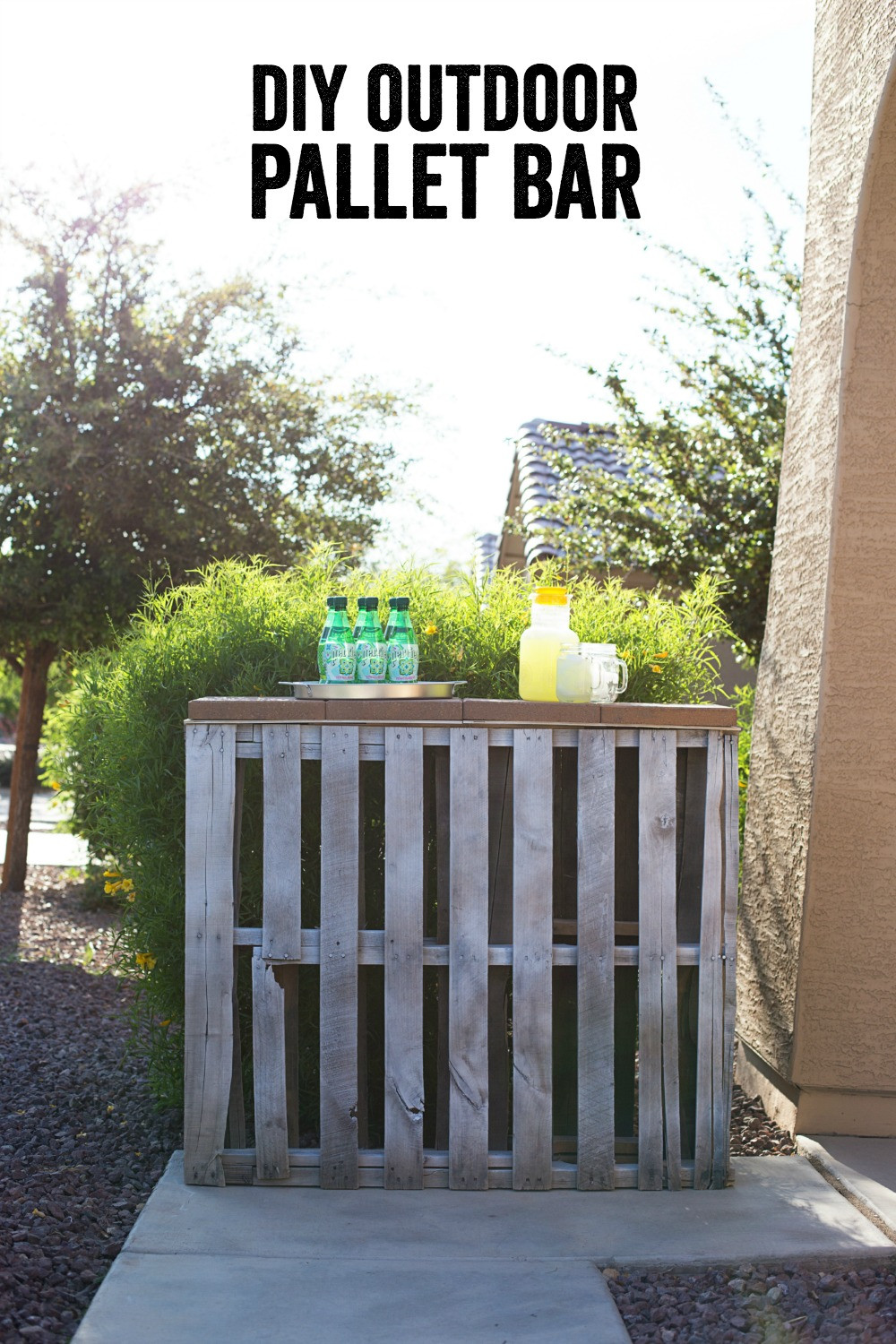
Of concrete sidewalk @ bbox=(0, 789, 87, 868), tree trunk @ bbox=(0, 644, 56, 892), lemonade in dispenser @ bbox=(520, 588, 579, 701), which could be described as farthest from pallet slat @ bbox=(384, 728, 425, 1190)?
tree trunk @ bbox=(0, 644, 56, 892)

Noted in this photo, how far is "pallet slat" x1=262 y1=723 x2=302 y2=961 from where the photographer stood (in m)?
3.54

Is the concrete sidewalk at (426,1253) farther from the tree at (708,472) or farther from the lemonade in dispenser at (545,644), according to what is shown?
the tree at (708,472)

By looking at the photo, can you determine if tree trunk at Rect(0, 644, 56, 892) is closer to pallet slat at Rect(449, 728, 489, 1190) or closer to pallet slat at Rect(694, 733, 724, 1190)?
pallet slat at Rect(449, 728, 489, 1190)

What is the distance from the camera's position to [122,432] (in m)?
9.01

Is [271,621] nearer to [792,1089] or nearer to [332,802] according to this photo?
[332,802]

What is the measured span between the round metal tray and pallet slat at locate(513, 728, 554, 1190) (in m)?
0.30

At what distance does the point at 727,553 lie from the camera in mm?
8008

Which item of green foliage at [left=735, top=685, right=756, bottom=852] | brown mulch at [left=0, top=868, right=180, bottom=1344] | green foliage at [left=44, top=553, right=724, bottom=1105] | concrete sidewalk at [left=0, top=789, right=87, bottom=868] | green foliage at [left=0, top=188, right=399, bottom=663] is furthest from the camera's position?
concrete sidewalk at [left=0, top=789, right=87, bottom=868]

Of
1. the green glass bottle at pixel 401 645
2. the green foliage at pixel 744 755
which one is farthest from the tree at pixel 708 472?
the green glass bottle at pixel 401 645

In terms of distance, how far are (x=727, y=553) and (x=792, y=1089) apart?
174 inches

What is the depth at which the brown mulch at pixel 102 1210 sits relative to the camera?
9.25 ft

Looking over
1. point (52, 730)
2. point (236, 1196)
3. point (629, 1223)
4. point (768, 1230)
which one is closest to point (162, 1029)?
point (236, 1196)

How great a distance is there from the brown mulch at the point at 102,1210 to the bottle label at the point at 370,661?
1640mm

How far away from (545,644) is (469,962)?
3.12 ft
